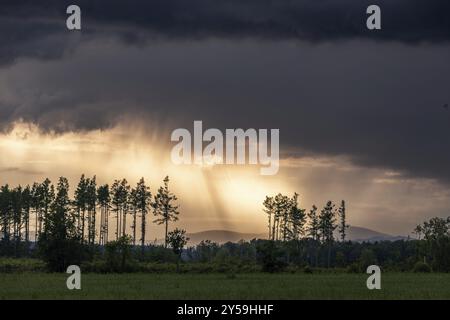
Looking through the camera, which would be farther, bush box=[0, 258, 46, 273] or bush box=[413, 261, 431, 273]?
bush box=[413, 261, 431, 273]

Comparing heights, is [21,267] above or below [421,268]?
below

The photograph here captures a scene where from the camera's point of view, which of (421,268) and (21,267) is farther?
(21,267)

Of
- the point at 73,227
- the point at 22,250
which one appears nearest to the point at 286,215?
the point at 22,250

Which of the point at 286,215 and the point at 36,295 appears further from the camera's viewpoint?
the point at 286,215

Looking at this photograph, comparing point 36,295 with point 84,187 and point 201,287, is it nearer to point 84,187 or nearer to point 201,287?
point 201,287

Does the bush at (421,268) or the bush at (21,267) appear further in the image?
the bush at (421,268)

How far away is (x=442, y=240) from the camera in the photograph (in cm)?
14100

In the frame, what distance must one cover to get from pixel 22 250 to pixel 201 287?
390 ft

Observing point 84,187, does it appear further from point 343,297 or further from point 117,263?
point 343,297
